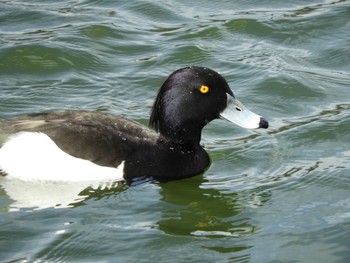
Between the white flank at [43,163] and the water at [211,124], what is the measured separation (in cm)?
15

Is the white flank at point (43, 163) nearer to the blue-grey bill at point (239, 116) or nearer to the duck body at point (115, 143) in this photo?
the duck body at point (115, 143)

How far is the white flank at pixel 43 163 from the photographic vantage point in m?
8.70

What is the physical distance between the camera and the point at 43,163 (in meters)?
8.84

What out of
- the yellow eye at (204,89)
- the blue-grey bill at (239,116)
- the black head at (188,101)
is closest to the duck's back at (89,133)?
the black head at (188,101)

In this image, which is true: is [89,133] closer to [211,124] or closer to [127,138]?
[127,138]

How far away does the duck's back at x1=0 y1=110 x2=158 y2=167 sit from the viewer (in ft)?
28.6

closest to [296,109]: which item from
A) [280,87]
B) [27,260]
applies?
[280,87]

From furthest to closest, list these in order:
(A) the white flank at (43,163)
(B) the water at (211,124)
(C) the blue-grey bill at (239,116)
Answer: (C) the blue-grey bill at (239,116), (A) the white flank at (43,163), (B) the water at (211,124)

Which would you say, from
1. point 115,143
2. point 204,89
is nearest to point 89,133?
point 115,143

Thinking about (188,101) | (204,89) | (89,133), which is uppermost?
(204,89)

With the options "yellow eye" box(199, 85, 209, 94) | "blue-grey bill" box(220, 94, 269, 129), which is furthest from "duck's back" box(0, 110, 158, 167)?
"blue-grey bill" box(220, 94, 269, 129)

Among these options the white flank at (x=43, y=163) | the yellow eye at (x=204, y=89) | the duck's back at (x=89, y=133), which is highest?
the yellow eye at (x=204, y=89)

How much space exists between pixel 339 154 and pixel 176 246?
8.60ft

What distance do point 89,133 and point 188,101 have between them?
1019mm
